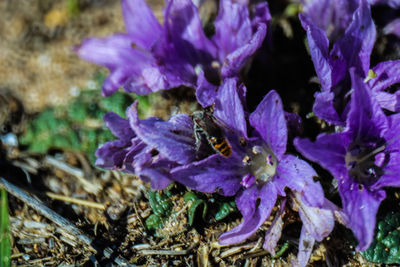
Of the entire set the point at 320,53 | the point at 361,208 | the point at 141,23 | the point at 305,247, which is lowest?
the point at 305,247

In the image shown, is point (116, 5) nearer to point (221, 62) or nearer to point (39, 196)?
point (221, 62)

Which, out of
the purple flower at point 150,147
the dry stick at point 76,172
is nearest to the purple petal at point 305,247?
the purple flower at point 150,147

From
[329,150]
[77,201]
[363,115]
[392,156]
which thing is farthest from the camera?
[77,201]

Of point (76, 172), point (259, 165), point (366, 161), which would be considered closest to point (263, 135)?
point (259, 165)

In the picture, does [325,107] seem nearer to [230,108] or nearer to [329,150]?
[329,150]

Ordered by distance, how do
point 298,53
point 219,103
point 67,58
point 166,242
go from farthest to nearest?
point 67,58
point 298,53
point 166,242
point 219,103

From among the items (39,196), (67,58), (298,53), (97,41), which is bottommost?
(39,196)

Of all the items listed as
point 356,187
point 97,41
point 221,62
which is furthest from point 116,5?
point 356,187

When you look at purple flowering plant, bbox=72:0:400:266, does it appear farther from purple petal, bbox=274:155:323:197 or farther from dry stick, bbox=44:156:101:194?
dry stick, bbox=44:156:101:194
